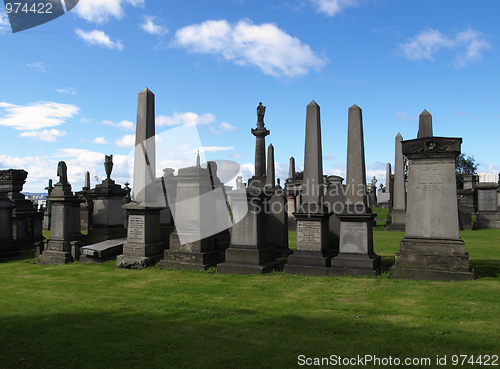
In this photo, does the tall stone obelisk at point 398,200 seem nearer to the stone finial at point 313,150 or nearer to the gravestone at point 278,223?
the gravestone at point 278,223

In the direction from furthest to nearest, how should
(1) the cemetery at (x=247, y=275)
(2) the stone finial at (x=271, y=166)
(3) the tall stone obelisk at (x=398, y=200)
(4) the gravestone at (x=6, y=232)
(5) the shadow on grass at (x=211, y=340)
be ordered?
(3) the tall stone obelisk at (x=398, y=200) < (2) the stone finial at (x=271, y=166) < (4) the gravestone at (x=6, y=232) < (1) the cemetery at (x=247, y=275) < (5) the shadow on grass at (x=211, y=340)

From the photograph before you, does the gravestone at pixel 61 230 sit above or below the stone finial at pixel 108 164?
below

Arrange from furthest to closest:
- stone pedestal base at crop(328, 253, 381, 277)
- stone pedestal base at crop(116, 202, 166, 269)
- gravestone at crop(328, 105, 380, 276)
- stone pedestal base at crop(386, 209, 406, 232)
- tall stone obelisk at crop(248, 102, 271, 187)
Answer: tall stone obelisk at crop(248, 102, 271, 187), stone pedestal base at crop(386, 209, 406, 232), stone pedestal base at crop(116, 202, 166, 269), gravestone at crop(328, 105, 380, 276), stone pedestal base at crop(328, 253, 381, 277)

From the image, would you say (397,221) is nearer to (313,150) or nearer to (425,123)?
(425,123)

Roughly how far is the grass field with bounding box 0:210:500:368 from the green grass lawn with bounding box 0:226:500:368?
16 mm

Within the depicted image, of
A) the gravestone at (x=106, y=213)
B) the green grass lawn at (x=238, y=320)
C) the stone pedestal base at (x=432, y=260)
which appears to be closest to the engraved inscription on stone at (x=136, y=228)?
the green grass lawn at (x=238, y=320)

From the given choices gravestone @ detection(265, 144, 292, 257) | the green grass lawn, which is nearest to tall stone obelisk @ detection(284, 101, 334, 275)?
the green grass lawn

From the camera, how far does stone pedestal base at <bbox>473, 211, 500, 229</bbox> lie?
67.1 feet

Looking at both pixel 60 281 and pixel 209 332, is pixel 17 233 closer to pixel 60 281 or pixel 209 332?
pixel 60 281

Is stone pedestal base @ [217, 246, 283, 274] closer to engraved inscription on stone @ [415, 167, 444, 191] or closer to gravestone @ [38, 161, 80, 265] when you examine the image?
engraved inscription on stone @ [415, 167, 444, 191]

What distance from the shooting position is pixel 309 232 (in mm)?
9227

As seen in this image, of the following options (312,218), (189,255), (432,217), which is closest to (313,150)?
(312,218)

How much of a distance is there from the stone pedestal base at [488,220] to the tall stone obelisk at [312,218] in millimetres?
15091

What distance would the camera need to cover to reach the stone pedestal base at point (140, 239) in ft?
35.1
